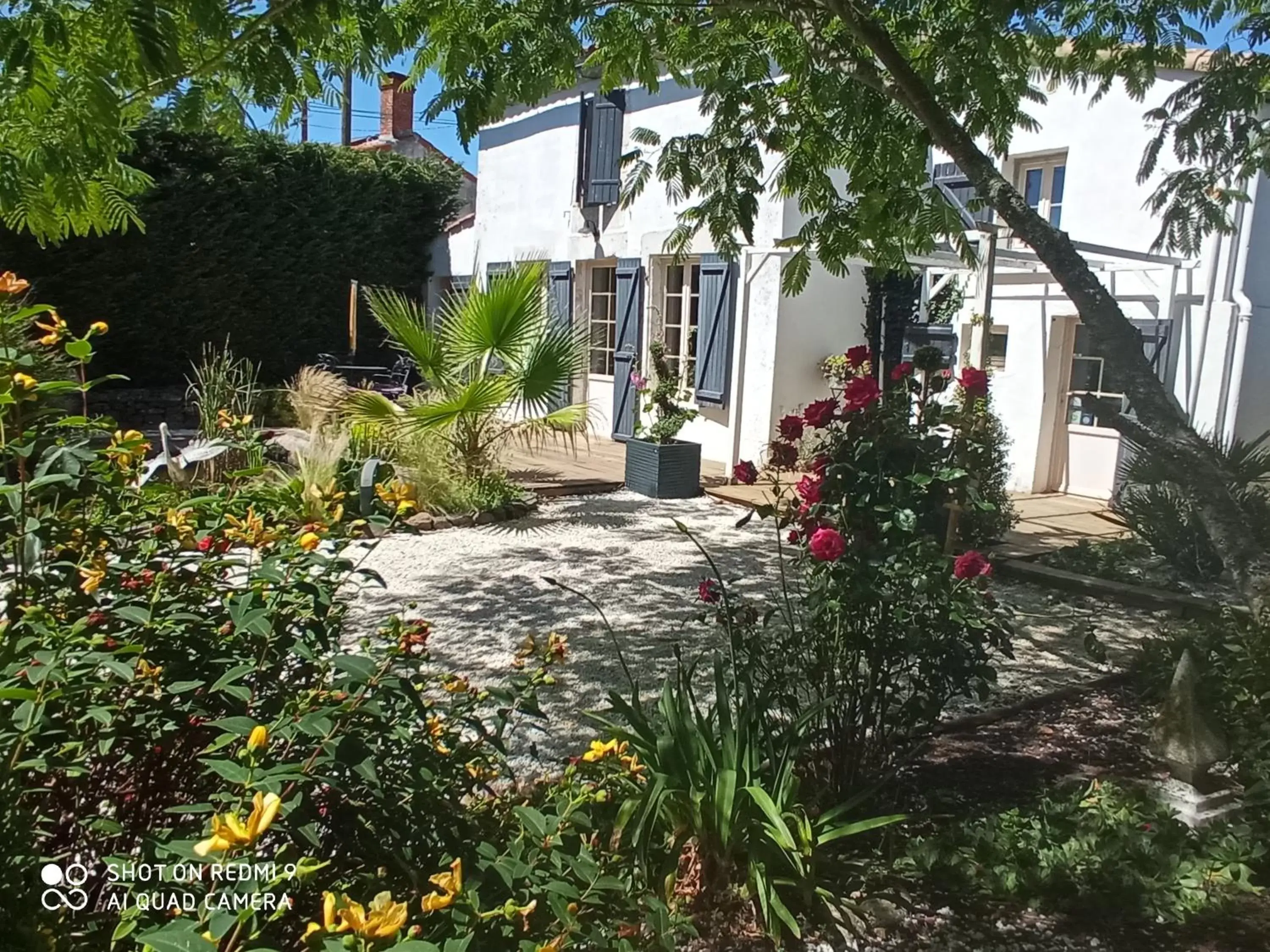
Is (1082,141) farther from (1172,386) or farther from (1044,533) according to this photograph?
(1044,533)

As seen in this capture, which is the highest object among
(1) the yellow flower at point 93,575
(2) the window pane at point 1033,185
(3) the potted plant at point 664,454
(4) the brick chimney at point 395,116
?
(4) the brick chimney at point 395,116

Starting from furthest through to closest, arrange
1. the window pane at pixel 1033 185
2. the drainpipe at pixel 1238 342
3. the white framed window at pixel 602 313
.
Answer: the white framed window at pixel 602 313 → the window pane at pixel 1033 185 → the drainpipe at pixel 1238 342

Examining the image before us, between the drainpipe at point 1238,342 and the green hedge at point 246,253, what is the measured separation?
35.4 feet

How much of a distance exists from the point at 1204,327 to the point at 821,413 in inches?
252

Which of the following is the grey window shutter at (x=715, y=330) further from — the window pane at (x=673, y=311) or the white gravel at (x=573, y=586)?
the white gravel at (x=573, y=586)

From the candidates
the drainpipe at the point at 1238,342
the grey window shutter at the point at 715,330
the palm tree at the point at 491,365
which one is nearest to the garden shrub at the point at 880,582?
the palm tree at the point at 491,365

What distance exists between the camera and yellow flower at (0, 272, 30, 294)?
1.79m

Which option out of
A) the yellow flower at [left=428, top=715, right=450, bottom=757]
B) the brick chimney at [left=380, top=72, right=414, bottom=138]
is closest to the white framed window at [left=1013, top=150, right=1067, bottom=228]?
the yellow flower at [left=428, top=715, right=450, bottom=757]

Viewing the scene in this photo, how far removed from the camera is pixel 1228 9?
3980 mm

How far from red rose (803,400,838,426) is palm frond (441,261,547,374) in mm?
5146

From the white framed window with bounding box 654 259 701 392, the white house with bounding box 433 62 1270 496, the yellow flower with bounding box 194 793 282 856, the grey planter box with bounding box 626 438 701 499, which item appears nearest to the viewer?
the yellow flower with bounding box 194 793 282 856

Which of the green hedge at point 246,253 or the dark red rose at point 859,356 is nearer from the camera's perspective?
the dark red rose at point 859,356

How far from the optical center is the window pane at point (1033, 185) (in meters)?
9.09

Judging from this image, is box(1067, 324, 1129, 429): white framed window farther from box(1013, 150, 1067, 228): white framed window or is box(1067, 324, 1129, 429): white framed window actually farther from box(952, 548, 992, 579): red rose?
box(952, 548, 992, 579): red rose
